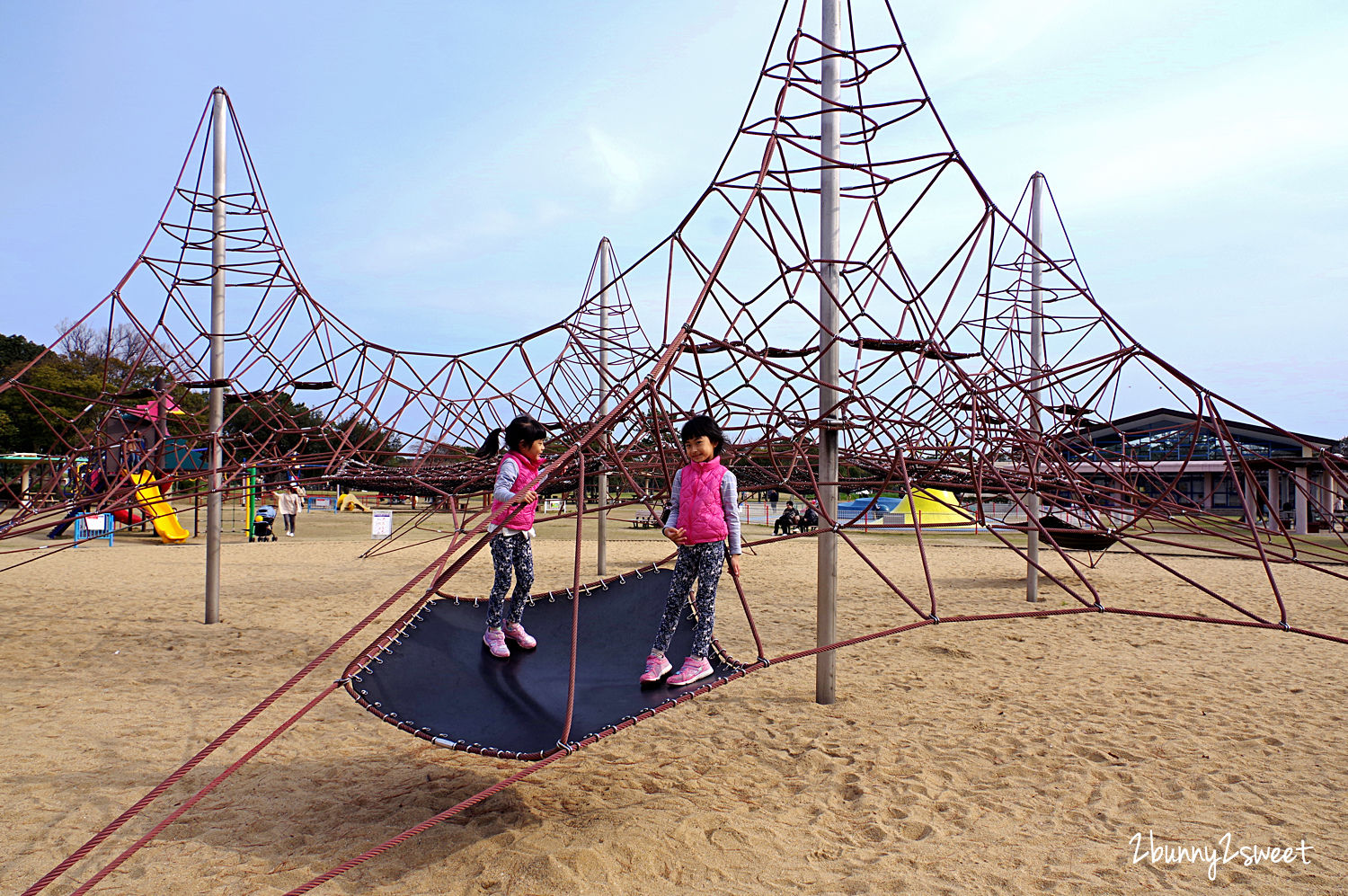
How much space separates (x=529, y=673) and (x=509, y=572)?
1.63ft

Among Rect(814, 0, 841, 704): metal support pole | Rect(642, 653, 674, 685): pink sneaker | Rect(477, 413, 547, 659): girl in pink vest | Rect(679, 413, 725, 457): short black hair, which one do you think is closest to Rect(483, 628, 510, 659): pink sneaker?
Rect(477, 413, 547, 659): girl in pink vest

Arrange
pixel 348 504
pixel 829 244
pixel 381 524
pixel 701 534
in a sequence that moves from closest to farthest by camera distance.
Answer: pixel 701 534 → pixel 829 244 → pixel 381 524 → pixel 348 504

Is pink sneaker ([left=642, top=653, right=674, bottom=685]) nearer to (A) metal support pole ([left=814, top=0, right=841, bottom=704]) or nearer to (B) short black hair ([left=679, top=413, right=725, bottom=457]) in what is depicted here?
(B) short black hair ([left=679, top=413, right=725, bottom=457])

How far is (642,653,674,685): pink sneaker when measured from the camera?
339cm

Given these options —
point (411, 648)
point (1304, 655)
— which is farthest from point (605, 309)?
point (1304, 655)

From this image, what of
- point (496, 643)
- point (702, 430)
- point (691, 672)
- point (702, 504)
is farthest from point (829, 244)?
point (496, 643)

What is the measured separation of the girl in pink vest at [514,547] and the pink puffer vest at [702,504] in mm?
794

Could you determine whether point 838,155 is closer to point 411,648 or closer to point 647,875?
point 411,648

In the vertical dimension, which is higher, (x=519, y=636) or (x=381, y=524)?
(x=519, y=636)

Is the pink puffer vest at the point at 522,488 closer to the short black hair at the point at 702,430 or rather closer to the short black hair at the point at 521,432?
the short black hair at the point at 521,432

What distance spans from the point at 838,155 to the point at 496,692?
3.78m

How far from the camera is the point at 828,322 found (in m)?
5.03

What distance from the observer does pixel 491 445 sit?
7.19 meters

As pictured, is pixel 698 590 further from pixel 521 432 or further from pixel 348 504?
pixel 348 504
